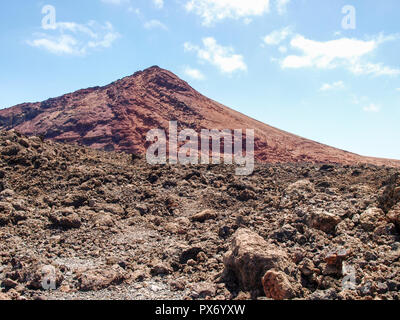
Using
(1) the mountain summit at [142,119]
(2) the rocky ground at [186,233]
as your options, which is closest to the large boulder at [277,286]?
(2) the rocky ground at [186,233]

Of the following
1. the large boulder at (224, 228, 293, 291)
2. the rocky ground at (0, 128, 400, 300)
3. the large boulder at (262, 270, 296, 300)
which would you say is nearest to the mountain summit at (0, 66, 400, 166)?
the rocky ground at (0, 128, 400, 300)

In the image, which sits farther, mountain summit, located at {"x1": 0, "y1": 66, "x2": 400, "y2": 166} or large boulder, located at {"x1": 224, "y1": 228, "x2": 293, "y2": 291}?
mountain summit, located at {"x1": 0, "y1": 66, "x2": 400, "y2": 166}

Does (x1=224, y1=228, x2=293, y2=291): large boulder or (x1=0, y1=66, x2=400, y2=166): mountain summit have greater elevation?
(x1=0, y1=66, x2=400, y2=166): mountain summit

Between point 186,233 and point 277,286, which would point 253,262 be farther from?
point 186,233

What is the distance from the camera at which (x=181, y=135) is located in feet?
81.4

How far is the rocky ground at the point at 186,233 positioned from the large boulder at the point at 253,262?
0.02 meters

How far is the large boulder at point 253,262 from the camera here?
193 inches

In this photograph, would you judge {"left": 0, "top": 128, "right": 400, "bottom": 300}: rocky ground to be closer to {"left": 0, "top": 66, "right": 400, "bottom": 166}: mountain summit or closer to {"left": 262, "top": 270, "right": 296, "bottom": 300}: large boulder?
{"left": 262, "top": 270, "right": 296, "bottom": 300}: large boulder

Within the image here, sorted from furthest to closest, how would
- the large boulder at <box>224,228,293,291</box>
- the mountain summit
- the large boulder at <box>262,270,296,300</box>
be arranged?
the mountain summit < the large boulder at <box>224,228,293,291</box> < the large boulder at <box>262,270,296,300</box>

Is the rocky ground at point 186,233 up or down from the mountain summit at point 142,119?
down

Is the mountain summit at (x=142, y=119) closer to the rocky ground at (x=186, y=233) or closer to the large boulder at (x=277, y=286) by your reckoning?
the rocky ground at (x=186, y=233)

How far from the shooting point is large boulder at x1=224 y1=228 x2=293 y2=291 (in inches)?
193

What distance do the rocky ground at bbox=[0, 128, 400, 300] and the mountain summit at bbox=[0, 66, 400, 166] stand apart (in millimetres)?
12101

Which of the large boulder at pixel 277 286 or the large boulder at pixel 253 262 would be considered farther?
the large boulder at pixel 253 262
